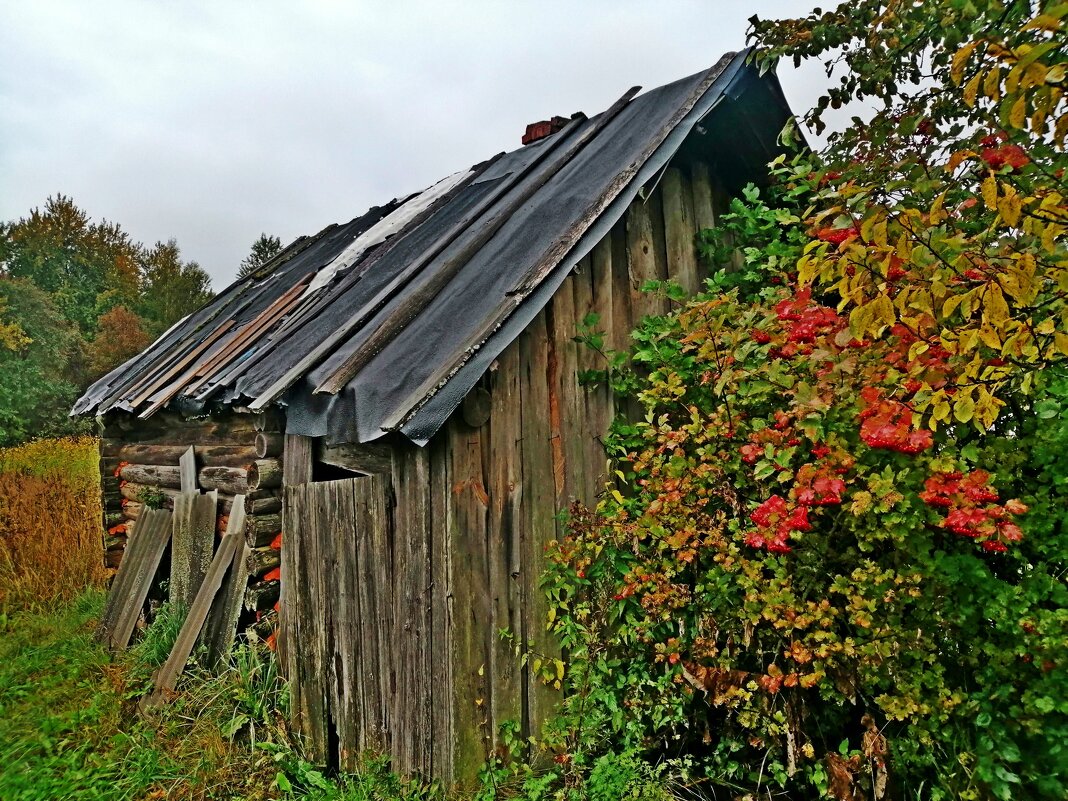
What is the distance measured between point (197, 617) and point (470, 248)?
11.8ft

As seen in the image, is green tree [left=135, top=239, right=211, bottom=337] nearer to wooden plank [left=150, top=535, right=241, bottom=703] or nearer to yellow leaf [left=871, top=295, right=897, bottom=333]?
wooden plank [left=150, top=535, right=241, bottom=703]

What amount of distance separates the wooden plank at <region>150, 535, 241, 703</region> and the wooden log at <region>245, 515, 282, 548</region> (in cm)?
22

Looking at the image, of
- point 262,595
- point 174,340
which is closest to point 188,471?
point 262,595

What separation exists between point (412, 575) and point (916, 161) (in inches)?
118

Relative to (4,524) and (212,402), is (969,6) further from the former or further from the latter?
(4,524)

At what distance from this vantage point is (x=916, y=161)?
8.38 feet

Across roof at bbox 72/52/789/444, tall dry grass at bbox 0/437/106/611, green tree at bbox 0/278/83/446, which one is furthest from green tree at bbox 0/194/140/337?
roof at bbox 72/52/789/444

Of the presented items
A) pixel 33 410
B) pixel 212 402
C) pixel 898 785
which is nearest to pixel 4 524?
pixel 212 402

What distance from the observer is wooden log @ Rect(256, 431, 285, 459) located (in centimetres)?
486

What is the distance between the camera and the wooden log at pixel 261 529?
16.3 feet

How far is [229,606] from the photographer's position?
199 inches

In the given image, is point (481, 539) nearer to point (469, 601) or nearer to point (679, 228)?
point (469, 601)

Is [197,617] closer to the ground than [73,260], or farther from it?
closer to the ground

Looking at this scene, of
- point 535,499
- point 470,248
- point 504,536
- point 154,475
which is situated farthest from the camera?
point 154,475
